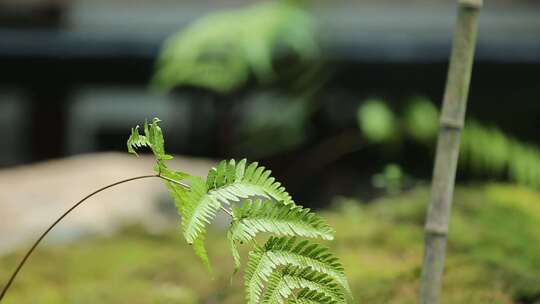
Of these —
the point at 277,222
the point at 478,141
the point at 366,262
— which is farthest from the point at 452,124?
the point at 478,141

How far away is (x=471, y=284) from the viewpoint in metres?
1.73

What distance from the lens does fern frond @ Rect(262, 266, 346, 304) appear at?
101cm

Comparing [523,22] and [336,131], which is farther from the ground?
[523,22]

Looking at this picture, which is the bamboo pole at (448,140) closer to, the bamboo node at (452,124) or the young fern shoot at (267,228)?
the bamboo node at (452,124)

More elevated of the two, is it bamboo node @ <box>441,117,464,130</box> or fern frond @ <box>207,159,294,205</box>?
bamboo node @ <box>441,117,464,130</box>

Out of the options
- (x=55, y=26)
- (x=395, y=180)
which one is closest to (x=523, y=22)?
(x=395, y=180)

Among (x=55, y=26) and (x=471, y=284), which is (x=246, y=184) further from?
(x=55, y=26)

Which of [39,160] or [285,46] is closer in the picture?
[285,46]

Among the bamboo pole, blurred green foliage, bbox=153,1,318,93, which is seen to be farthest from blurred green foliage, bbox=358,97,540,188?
the bamboo pole

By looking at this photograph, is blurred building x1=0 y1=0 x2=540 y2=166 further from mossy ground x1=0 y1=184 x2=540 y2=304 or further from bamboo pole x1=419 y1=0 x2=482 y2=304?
bamboo pole x1=419 y1=0 x2=482 y2=304

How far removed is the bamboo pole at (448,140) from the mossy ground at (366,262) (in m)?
0.40

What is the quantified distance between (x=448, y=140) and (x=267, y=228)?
1.18 ft

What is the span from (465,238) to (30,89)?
3489 mm

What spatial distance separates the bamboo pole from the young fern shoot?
0.87ft
